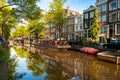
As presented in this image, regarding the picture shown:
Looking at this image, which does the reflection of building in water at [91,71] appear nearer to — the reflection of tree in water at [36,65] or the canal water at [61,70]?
the canal water at [61,70]

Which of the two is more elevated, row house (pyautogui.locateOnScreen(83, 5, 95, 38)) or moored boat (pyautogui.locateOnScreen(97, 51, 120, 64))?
row house (pyautogui.locateOnScreen(83, 5, 95, 38))

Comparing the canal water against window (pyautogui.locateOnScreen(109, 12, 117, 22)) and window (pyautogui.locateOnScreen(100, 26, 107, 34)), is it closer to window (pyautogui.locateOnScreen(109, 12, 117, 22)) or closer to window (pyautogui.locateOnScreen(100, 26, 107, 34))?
window (pyautogui.locateOnScreen(109, 12, 117, 22))

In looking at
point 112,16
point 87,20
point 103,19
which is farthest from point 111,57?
point 87,20

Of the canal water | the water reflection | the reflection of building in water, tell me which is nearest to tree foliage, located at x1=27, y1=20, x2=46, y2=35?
the canal water

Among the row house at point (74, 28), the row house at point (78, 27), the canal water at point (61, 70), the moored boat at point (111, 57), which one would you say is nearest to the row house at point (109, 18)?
the row house at point (78, 27)

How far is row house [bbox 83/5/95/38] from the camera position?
60438 millimetres

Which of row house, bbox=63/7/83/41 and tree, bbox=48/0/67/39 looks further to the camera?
row house, bbox=63/7/83/41

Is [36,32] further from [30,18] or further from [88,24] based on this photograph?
[30,18]

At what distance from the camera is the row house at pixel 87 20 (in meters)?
60.4

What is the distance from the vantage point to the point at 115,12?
158 ft

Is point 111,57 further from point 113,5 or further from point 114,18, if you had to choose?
point 113,5

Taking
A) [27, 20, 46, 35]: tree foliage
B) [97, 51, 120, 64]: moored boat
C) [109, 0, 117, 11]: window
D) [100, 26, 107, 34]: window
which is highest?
[109, 0, 117, 11]: window

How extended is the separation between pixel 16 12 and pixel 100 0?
32.6 m

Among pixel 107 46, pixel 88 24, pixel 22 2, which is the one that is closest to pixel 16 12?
pixel 22 2
